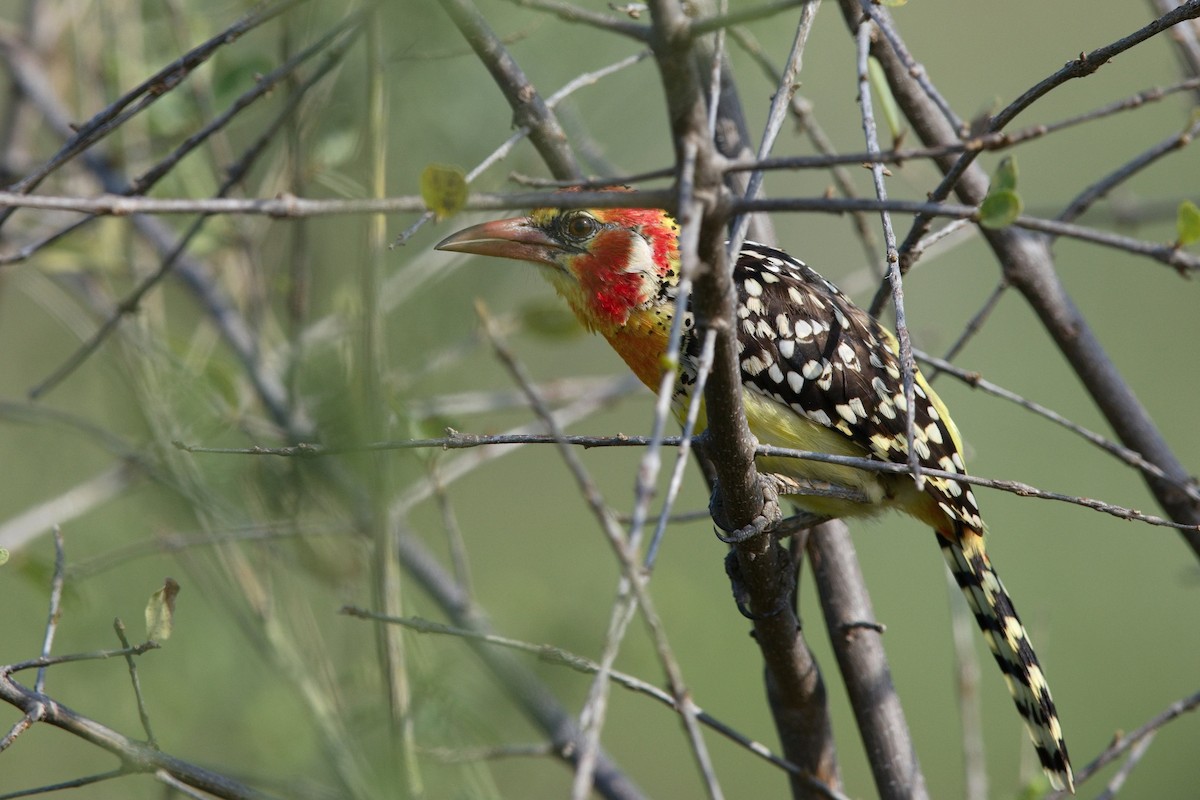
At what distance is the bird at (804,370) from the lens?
3137 millimetres

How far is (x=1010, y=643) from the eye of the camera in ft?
10.7

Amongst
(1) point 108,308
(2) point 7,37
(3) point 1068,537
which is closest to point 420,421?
(1) point 108,308

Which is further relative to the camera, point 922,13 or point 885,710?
point 922,13

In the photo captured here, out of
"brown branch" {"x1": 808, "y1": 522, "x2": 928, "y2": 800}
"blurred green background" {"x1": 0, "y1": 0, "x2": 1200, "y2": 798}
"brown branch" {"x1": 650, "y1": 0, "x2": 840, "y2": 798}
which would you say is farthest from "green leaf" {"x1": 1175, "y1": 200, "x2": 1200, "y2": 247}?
"brown branch" {"x1": 808, "y1": 522, "x2": 928, "y2": 800}

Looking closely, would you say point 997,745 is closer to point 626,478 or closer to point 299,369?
point 626,478

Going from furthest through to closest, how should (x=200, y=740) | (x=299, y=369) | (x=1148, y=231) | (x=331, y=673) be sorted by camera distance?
(x=1148, y=231) < (x=200, y=740) < (x=299, y=369) < (x=331, y=673)

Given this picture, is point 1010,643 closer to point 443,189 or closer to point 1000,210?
point 1000,210

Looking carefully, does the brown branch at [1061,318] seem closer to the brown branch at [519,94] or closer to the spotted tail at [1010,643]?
the spotted tail at [1010,643]

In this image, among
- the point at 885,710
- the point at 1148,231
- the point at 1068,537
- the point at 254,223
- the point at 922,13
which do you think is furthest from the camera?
the point at 922,13

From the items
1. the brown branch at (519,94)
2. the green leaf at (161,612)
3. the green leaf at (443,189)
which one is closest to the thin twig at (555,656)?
the green leaf at (161,612)

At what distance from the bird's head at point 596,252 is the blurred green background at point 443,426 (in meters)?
0.15

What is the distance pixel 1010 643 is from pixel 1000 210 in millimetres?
2260

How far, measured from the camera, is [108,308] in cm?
430

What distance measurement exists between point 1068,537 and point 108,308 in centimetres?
610
